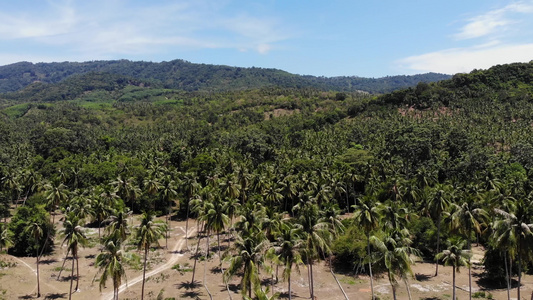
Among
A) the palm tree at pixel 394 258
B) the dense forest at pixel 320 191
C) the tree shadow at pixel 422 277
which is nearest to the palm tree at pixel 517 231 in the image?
the dense forest at pixel 320 191

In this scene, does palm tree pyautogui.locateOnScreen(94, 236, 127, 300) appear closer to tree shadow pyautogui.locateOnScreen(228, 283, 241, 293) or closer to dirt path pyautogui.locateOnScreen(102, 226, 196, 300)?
dirt path pyautogui.locateOnScreen(102, 226, 196, 300)

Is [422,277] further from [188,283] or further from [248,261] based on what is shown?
[188,283]

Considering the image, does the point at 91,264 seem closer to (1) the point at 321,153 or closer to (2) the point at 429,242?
(2) the point at 429,242

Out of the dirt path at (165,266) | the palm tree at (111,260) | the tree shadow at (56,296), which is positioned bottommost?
the dirt path at (165,266)

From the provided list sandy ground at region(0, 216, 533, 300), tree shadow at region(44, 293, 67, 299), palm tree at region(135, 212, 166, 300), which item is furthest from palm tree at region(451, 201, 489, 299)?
tree shadow at region(44, 293, 67, 299)

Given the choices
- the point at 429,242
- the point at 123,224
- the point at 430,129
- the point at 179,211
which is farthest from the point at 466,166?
the point at 123,224

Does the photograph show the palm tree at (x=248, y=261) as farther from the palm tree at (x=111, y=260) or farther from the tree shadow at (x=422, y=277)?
the tree shadow at (x=422, y=277)
